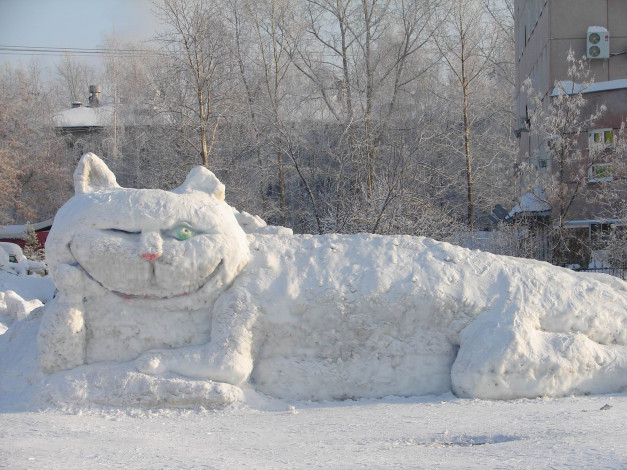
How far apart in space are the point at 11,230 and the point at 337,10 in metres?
16.0

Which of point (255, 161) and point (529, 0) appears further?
point (529, 0)

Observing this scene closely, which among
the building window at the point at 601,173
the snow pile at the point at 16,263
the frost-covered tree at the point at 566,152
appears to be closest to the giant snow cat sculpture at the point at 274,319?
the frost-covered tree at the point at 566,152

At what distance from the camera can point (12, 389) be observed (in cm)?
534

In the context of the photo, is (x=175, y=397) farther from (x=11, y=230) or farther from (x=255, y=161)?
(x=11, y=230)

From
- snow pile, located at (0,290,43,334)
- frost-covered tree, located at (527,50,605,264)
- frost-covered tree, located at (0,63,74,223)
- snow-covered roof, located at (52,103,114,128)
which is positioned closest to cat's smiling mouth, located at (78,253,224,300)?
snow pile, located at (0,290,43,334)

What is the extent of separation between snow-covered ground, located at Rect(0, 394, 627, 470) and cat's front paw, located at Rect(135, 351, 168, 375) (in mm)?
305

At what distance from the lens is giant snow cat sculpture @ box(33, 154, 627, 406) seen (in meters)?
5.21

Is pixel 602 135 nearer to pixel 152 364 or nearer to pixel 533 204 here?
pixel 533 204

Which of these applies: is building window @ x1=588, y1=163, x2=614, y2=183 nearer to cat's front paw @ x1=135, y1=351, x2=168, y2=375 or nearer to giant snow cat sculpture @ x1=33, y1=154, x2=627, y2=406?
giant snow cat sculpture @ x1=33, y1=154, x2=627, y2=406

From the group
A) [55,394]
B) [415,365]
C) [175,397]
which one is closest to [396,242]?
[415,365]

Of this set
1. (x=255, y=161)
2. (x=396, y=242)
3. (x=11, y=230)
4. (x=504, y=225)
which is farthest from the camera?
(x=11, y=230)

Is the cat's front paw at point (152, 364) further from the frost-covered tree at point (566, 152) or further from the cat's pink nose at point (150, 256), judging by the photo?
the frost-covered tree at point (566, 152)

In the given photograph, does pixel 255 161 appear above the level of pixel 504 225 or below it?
above

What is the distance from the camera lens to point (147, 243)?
522 cm
